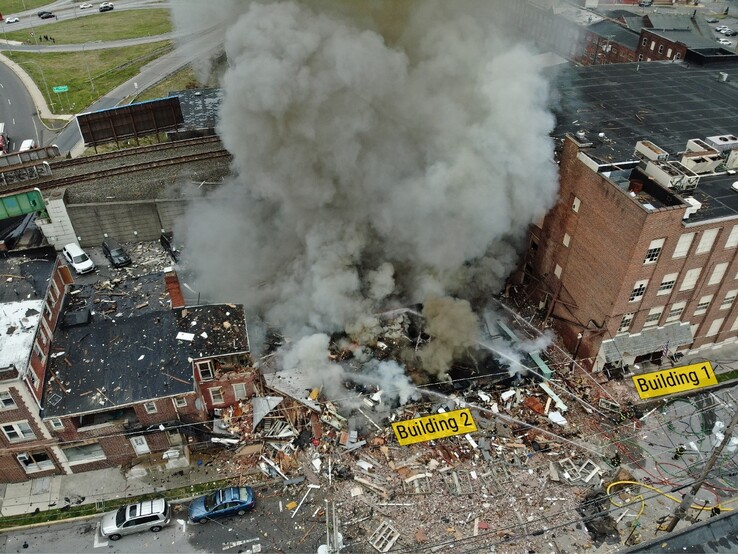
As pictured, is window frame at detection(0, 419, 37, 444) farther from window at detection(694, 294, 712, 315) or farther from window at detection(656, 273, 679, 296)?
window at detection(694, 294, 712, 315)

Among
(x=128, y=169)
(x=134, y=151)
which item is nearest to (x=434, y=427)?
(x=128, y=169)

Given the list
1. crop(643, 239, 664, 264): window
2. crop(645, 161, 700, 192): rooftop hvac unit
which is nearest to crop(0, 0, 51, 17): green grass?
crop(645, 161, 700, 192): rooftop hvac unit

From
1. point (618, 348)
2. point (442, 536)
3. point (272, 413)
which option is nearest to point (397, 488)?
point (442, 536)

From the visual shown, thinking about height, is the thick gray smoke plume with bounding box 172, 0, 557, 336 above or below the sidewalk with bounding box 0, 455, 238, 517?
above

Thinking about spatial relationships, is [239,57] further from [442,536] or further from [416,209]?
[442,536]

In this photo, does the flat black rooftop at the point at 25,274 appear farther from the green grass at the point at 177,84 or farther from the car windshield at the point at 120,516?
the green grass at the point at 177,84

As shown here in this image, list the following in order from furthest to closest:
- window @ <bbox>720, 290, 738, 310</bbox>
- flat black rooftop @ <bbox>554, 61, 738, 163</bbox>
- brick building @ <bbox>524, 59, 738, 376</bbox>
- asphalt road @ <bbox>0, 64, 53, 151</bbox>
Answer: asphalt road @ <bbox>0, 64, 53, 151</bbox> → flat black rooftop @ <bbox>554, 61, 738, 163</bbox> → window @ <bbox>720, 290, 738, 310</bbox> → brick building @ <bbox>524, 59, 738, 376</bbox>

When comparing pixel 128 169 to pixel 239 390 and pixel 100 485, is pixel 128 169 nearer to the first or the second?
pixel 239 390
